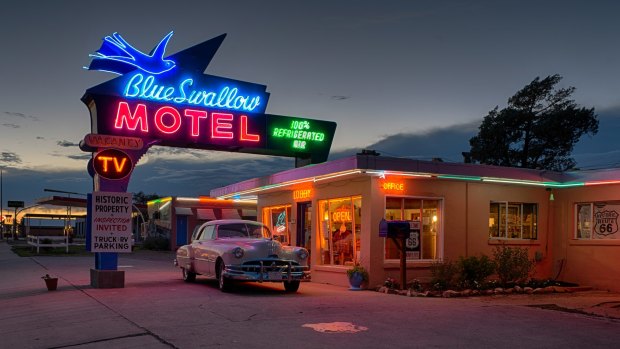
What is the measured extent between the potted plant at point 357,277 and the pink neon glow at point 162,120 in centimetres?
718

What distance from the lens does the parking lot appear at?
8875 mm

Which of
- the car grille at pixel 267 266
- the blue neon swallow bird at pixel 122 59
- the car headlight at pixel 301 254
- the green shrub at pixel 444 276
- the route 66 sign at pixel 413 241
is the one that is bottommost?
the green shrub at pixel 444 276

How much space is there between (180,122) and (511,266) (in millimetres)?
10559

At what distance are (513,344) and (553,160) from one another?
3155 centimetres

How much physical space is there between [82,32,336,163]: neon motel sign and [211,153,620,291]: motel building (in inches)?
94.6

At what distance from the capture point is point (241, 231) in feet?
53.3

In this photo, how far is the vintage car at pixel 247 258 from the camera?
14.2 metres

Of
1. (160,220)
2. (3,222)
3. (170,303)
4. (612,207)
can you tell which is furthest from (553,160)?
(3,222)

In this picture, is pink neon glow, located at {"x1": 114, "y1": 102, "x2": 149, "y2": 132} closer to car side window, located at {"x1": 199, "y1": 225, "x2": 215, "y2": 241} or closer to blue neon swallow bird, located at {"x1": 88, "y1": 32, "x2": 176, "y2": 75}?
blue neon swallow bird, located at {"x1": 88, "y1": 32, "x2": 176, "y2": 75}

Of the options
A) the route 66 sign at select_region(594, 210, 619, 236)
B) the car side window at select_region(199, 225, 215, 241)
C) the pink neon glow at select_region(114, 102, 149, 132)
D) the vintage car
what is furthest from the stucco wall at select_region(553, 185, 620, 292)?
the pink neon glow at select_region(114, 102, 149, 132)

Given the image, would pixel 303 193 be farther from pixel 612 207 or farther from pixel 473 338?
pixel 473 338

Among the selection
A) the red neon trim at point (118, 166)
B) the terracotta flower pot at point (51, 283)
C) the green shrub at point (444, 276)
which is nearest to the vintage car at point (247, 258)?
the red neon trim at point (118, 166)

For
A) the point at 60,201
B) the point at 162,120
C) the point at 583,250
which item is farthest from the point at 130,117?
the point at 60,201

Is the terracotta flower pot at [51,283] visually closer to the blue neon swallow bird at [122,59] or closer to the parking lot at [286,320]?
the parking lot at [286,320]
